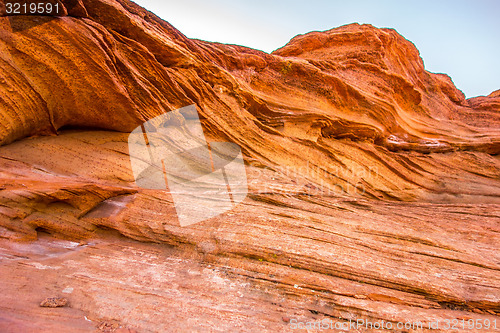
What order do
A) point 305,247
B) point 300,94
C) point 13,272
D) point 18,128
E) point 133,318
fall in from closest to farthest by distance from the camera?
point 133,318 → point 13,272 → point 305,247 → point 18,128 → point 300,94

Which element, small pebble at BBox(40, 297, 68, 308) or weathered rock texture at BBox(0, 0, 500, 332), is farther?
weathered rock texture at BBox(0, 0, 500, 332)

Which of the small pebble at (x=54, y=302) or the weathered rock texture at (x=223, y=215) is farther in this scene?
the weathered rock texture at (x=223, y=215)

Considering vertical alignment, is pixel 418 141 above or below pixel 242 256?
above

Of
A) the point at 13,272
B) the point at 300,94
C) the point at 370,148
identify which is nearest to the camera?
the point at 13,272

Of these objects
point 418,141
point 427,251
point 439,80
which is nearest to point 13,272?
point 427,251

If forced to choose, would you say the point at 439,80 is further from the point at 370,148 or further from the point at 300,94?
the point at 300,94

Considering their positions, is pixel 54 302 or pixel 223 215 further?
pixel 223 215

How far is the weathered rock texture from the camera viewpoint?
5695 mm

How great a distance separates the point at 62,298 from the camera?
4.95m

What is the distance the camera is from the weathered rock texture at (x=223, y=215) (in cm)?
570

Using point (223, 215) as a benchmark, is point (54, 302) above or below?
below

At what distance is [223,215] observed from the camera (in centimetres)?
852

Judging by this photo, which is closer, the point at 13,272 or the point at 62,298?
the point at 62,298

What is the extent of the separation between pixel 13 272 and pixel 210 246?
435 centimetres
